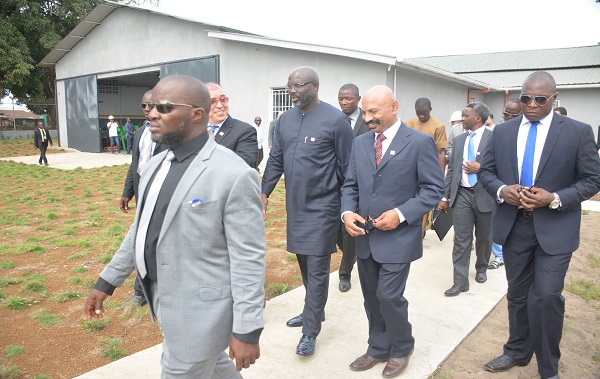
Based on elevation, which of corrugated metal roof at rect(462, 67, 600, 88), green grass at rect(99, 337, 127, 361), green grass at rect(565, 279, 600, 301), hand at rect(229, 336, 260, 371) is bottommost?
green grass at rect(565, 279, 600, 301)

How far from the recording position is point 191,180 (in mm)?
2133

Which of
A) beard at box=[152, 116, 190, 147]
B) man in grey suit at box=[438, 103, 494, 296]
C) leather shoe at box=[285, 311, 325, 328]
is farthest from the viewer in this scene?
man in grey suit at box=[438, 103, 494, 296]

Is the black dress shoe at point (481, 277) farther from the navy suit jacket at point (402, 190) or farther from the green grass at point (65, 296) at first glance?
the green grass at point (65, 296)

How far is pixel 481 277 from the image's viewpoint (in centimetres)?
580

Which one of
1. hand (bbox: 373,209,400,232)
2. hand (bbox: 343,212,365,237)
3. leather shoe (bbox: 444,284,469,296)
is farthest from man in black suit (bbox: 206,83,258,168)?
leather shoe (bbox: 444,284,469,296)

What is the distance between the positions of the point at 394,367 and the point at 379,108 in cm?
193

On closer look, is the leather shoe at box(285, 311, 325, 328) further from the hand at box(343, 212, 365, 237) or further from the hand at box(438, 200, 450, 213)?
the hand at box(438, 200, 450, 213)

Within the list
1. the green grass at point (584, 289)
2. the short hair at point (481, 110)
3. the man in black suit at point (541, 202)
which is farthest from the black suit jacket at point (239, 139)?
the green grass at point (584, 289)

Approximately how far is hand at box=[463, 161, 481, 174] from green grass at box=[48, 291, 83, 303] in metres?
4.59

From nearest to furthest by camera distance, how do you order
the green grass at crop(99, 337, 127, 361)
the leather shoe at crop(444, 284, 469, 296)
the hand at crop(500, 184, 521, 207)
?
the hand at crop(500, 184, 521, 207), the green grass at crop(99, 337, 127, 361), the leather shoe at crop(444, 284, 469, 296)

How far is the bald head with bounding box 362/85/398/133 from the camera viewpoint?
3510 mm

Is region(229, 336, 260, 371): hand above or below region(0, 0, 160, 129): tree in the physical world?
below

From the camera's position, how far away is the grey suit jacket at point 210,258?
2129 mm

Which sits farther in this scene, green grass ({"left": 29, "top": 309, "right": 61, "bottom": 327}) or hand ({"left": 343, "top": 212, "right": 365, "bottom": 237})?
green grass ({"left": 29, "top": 309, "right": 61, "bottom": 327})
